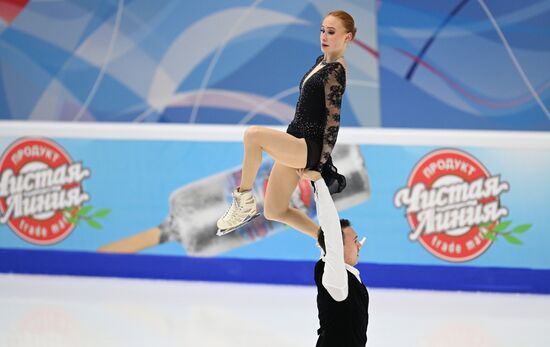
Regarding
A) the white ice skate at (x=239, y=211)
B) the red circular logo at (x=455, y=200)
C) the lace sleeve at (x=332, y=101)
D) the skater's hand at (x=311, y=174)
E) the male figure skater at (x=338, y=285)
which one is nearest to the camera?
the male figure skater at (x=338, y=285)

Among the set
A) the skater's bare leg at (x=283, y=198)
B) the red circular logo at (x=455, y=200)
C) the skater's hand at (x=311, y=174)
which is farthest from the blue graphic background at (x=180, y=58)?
the skater's hand at (x=311, y=174)

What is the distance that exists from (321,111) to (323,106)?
0.11 ft

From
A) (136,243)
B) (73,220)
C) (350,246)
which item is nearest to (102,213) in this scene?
(73,220)

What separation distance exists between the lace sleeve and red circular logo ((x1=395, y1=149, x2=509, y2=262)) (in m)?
3.01

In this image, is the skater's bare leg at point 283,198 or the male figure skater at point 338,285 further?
the skater's bare leg at point 283,198

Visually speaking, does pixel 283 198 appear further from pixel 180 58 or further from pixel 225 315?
pixel 180 58

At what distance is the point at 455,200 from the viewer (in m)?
7.07

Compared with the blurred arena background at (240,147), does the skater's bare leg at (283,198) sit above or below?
below

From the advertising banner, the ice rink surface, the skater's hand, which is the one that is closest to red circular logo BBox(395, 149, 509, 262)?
the advertising banner

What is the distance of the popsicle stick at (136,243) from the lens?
7361 mm

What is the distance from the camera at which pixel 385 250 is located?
282 inches

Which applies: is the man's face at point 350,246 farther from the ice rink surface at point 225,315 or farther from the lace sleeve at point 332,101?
the ice rink surface at point 225,315

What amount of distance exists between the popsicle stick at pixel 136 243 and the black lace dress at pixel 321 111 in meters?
3.35

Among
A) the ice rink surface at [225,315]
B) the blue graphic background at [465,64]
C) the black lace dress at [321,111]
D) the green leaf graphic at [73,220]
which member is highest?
the blue graphic background at [465,64]
